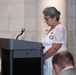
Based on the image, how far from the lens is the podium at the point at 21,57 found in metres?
1.70

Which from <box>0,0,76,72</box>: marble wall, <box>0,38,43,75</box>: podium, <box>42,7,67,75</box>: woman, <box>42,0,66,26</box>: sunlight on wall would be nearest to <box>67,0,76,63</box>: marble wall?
<box>0,0,76,72</box>: marble wall

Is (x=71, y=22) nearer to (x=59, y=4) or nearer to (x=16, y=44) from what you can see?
(x=59, y=4)

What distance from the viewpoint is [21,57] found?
5.77ft

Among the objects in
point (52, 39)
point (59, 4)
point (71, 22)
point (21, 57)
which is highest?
point (59, 4)

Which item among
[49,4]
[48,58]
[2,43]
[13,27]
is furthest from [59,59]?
[13,27]

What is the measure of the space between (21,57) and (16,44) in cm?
10

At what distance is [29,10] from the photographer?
3285 mm

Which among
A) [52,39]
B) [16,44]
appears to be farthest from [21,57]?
[52,39]

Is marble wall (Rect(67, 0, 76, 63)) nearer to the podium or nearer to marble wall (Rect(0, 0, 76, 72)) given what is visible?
Result: marble wall (Rect(0, 0, 76, 72))

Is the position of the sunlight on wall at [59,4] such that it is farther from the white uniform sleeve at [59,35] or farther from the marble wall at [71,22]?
the white uniform sleeve at [59,35]

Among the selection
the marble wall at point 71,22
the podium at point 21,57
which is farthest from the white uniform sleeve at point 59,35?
the marble wall at point 71,22

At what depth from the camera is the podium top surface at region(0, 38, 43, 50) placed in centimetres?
169

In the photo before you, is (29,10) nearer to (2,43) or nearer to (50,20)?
(50,20)

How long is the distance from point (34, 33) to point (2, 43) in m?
1.53
